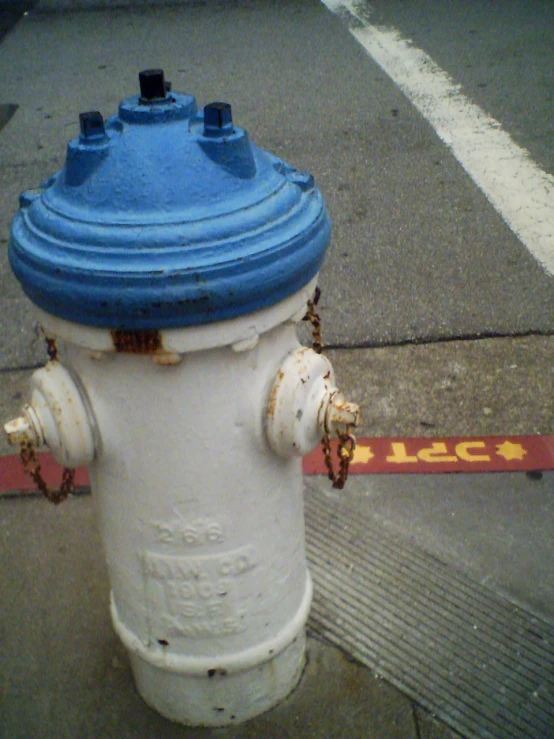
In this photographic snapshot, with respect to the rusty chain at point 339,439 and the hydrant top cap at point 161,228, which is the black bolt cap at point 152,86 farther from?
the rusty chain at point 339,439

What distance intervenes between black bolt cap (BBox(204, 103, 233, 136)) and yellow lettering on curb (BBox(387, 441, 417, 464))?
1931mm

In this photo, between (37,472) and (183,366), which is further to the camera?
(37,472)

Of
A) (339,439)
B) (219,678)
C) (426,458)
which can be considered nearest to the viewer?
(339,439)

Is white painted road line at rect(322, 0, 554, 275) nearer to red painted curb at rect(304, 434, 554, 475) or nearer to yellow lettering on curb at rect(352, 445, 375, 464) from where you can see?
red painted curb at rect(304, 434, 554, 475)

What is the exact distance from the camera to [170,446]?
5.46 ft

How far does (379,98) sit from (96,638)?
571cm

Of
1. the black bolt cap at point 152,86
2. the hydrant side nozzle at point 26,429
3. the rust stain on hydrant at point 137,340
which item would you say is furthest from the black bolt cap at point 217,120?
the hydrant side nozzle at point 26,429

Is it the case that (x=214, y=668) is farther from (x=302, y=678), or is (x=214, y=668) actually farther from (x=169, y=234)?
(x=169, y=234)

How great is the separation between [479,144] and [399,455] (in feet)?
11.8

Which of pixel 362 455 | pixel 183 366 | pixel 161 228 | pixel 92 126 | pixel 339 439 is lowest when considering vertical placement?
pixel 362 455

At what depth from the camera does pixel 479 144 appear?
5.89 m

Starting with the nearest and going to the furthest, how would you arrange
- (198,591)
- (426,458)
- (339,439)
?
(339,439) → (198,591) → (426,458)

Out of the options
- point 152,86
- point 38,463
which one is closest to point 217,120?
point 152,86

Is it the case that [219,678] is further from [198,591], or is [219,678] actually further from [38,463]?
[38,463]
